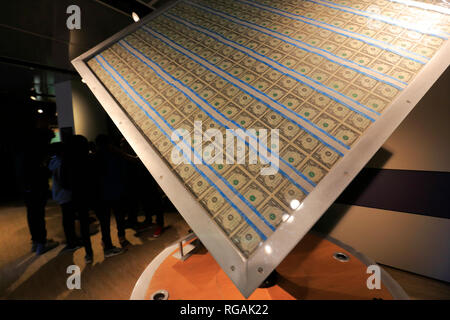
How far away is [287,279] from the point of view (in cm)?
94

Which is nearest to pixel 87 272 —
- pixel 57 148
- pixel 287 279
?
pixel 57 148

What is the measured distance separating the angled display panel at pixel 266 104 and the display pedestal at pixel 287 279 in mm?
430

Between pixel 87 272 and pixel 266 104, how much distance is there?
7.60 feet

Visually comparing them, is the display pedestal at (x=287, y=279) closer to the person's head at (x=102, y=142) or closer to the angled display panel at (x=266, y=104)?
the angled display panel at (x=266, y=104)

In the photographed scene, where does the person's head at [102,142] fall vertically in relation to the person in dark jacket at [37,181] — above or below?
above

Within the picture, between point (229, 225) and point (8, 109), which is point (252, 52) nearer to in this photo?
point (229, 225)

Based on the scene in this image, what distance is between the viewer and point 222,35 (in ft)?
3.77

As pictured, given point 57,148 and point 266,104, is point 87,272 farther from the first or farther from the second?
point 266,104

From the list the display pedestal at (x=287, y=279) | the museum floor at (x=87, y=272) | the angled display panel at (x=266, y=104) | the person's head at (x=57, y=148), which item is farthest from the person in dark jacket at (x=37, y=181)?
the display pedestal at (x=287, y=279)

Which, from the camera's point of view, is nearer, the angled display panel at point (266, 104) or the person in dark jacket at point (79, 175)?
the angled display panel at point (266, 104)

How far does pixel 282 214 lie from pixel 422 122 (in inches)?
77.4

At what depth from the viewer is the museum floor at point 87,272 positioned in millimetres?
1699

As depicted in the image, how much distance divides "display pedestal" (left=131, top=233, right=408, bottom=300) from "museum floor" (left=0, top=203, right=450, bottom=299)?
1.10m

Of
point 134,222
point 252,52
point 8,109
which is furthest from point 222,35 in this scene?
point 8,109
